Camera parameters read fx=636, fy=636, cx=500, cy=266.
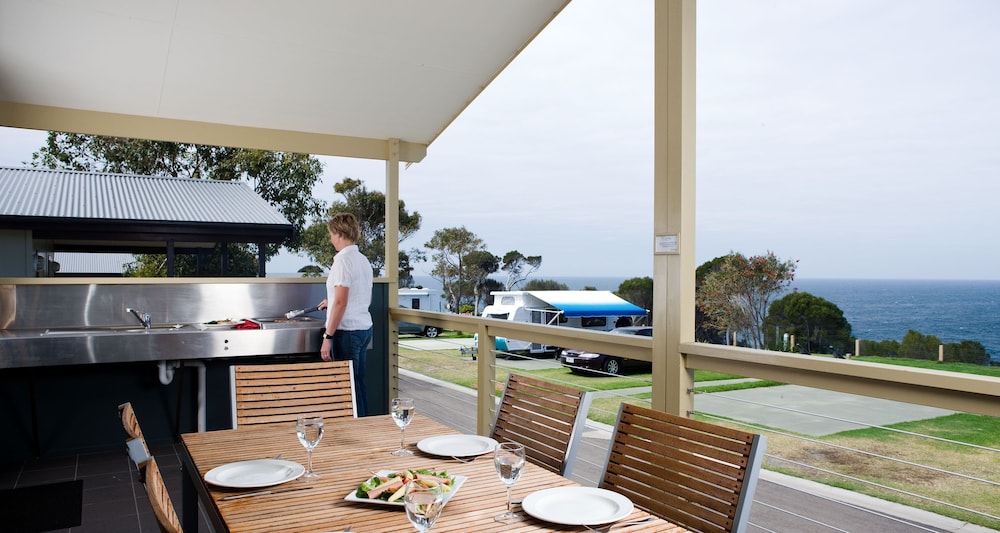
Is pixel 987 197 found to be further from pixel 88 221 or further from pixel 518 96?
pixel 88 221

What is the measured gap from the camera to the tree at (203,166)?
5.48 meters

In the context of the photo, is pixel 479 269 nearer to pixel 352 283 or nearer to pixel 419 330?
pixel 419 330

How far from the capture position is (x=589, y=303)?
12.3 metres

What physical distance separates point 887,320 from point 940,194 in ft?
12.5

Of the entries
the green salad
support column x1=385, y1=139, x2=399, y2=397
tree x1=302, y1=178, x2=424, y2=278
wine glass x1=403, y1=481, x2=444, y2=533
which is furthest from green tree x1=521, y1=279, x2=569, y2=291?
wine glass x1=403, y1=481, x2=444, y2=533

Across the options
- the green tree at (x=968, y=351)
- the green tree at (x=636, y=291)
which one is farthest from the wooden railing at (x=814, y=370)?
the green tree at (x=968, y=351)

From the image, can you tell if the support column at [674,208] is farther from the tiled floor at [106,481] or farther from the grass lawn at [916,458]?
the grass lawn at [916,458]

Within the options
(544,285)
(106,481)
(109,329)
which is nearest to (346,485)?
(106,481)

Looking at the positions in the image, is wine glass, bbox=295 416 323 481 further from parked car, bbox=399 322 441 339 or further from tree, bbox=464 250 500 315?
tree, bbox=464 250 500 315

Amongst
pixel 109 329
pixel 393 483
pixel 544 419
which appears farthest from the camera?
pixel 109 329

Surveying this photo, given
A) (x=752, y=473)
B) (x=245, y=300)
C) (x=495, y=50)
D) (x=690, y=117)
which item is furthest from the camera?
(x=245, y=300)

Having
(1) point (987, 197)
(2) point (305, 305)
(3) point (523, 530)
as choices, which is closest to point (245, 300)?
(2) point (305, 305)

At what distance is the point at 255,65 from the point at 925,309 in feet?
41.8

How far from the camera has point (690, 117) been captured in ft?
7.89
